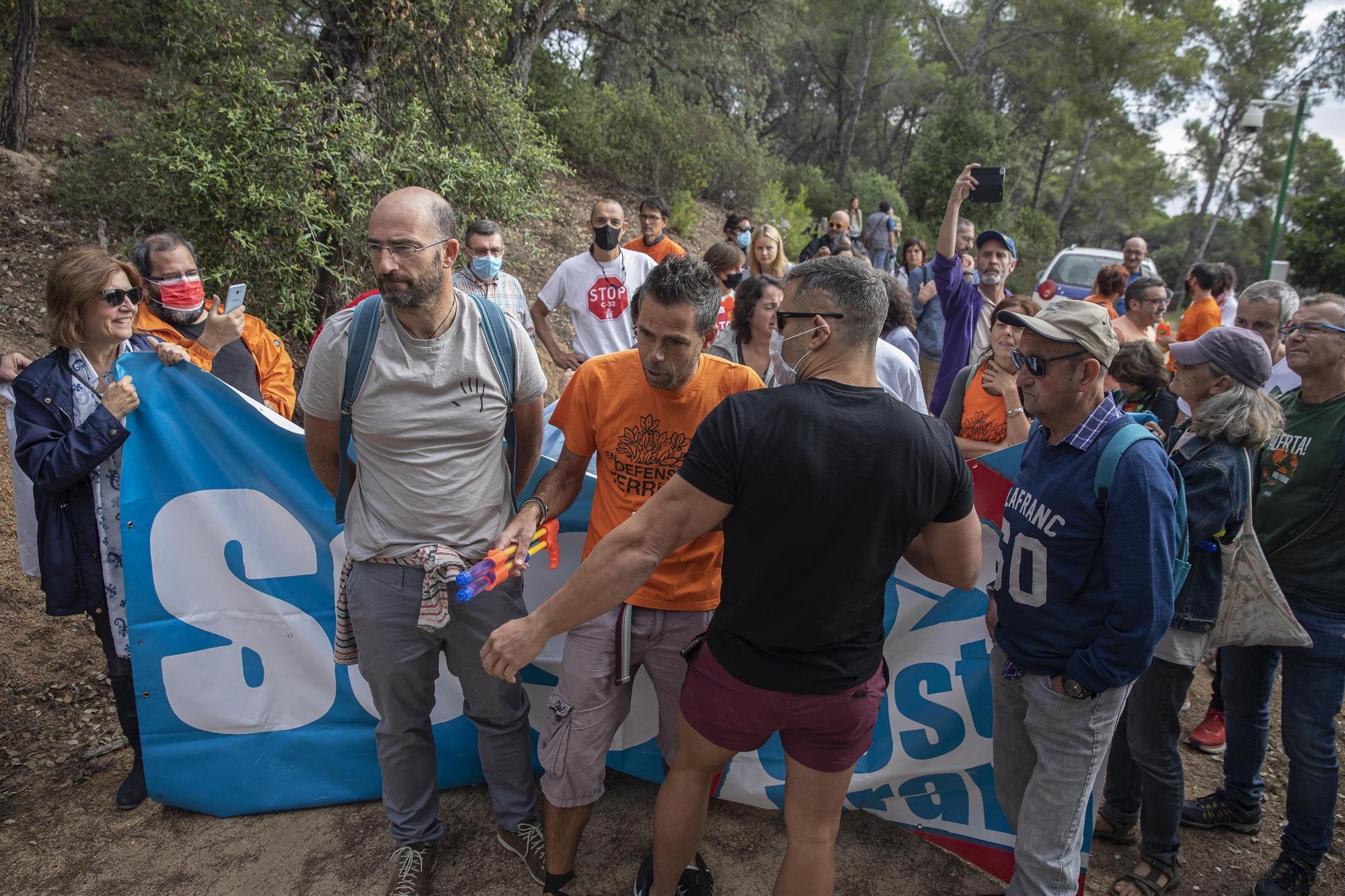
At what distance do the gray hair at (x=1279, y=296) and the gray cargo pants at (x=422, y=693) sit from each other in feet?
13.2

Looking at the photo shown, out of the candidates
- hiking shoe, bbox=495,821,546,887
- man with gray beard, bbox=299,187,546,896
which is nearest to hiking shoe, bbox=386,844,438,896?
man with gray beard, bbox=299,187,546,896

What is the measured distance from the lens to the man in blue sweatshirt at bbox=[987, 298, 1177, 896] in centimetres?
228

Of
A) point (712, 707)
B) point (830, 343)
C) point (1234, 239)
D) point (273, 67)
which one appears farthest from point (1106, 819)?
point (1234, 239)

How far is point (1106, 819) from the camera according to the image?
3.45m

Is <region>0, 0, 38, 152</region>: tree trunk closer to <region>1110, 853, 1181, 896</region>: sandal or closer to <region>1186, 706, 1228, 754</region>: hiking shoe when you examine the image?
<region>1110, 853, 1181, 896</region>: sandal

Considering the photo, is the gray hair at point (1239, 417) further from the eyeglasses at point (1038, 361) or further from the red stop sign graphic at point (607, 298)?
the red stop sign graphic at point (607, 298)

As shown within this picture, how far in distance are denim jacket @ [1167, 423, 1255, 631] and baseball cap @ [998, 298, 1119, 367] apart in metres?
0.63

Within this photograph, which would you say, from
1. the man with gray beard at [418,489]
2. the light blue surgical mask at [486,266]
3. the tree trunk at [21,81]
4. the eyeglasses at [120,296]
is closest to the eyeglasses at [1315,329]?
the man with gray beard at [418,489]

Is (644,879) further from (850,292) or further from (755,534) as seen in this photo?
(850,292)

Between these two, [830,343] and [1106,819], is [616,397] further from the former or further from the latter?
[1106,819]

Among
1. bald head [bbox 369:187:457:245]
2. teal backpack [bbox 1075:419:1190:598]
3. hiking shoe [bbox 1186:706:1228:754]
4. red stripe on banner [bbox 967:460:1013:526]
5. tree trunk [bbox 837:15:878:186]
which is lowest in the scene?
hiking shoe [bbox 1186:706:1228:754]

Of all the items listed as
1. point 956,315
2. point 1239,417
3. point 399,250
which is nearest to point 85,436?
point 399,250

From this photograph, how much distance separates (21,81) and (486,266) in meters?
7.46

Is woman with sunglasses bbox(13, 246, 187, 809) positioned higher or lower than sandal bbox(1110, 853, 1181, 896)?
higher
